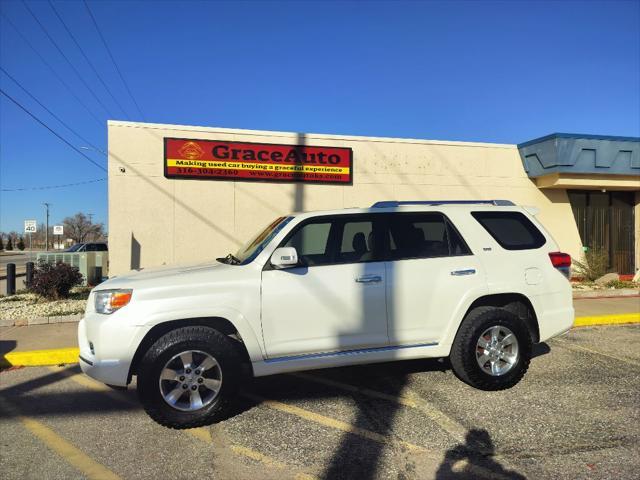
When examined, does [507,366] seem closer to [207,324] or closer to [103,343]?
[207,324]

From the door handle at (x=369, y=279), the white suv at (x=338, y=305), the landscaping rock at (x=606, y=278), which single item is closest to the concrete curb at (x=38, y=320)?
the white suv at (x=338, y=305)

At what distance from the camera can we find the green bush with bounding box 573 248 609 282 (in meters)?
13.4

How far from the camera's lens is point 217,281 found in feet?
13.4

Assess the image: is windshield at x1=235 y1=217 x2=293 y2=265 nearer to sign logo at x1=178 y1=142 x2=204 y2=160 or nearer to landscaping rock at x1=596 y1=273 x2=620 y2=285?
sign logo at x1=178 y1=142 x2=204 y2=160

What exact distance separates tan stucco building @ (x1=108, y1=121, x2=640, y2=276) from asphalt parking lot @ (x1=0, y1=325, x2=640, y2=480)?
19.2 feet

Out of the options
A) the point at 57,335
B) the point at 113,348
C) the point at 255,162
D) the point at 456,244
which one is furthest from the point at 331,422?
the point at 255,162

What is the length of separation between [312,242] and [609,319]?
6783mm

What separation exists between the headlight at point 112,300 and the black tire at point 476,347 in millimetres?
3155

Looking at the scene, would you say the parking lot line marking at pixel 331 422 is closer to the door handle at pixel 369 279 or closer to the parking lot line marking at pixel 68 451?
the door handle at pixel 369 279

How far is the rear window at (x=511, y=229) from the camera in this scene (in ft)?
16.4

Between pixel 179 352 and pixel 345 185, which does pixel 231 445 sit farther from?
pixel 345 185

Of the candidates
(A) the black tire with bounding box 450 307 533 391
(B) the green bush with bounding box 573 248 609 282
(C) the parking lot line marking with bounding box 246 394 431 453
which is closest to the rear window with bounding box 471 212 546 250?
(A) the black tire with bounding box 450 307 533 391

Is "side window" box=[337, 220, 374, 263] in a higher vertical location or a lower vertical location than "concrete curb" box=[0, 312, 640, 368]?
higher

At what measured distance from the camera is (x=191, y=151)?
1101 cm
